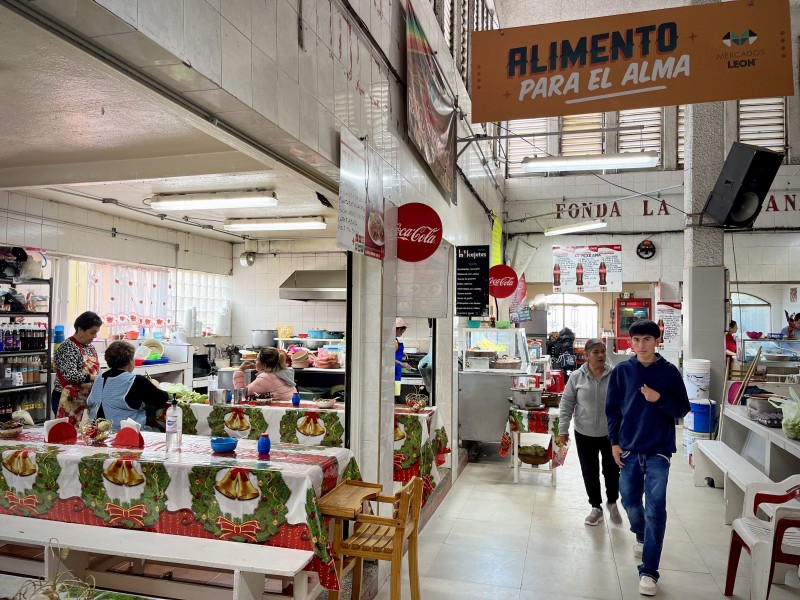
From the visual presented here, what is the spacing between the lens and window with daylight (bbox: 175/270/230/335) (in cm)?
1116

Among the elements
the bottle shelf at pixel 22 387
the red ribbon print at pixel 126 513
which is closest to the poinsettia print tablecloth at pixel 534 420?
the red ribbon print at pixel 126 513

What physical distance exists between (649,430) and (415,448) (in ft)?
7.05

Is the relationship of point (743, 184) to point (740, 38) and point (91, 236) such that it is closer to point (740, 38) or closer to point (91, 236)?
point (740, 38)

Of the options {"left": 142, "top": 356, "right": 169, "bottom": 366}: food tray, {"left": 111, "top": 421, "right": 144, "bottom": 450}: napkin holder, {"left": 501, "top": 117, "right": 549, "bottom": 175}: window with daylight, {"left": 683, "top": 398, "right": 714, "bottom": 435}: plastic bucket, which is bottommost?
{"left": 683, "top": 398, "right": 714, "bottom": 435}: plastic bucket

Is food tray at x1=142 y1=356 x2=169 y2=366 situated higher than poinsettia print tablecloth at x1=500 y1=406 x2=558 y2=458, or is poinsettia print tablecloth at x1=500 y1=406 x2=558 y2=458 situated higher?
food tray at x1=142 y1=356 x2=169 y2=366

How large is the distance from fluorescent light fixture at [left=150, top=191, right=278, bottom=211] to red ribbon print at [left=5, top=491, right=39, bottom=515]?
394cm

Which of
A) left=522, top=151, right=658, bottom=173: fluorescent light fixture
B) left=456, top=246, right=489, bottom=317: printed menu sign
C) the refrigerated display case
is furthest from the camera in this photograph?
the refrigerated display case

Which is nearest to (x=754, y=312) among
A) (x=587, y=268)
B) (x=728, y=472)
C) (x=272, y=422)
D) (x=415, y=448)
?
(x=587, y=268)

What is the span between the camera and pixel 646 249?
13.6m

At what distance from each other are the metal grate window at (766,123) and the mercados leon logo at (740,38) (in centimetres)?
935

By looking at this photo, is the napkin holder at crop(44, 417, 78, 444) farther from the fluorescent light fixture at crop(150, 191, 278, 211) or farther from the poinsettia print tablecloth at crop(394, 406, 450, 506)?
the fluorescent light fixture at crop(150, 191, 278, 211)

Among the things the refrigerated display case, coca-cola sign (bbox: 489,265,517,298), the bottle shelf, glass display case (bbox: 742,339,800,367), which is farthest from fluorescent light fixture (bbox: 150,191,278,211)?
the refrigerated display case

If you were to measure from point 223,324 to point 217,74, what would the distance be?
10.3 m

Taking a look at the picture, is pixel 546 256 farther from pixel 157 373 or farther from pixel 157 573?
pixel 157 573
